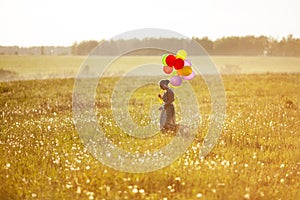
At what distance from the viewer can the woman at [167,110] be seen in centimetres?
1071

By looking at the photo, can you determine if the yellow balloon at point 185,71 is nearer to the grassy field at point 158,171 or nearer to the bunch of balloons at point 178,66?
the bunch of balloons at point 178,66

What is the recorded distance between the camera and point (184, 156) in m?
8.48

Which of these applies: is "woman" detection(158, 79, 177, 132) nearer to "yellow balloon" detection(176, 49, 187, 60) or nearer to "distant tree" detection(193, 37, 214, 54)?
"yellow balloon" detection(176, 49, 187, 60)

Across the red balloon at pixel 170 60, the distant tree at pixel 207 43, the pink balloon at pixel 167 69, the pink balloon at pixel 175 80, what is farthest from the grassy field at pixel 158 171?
the distant tree at pixel 207 43

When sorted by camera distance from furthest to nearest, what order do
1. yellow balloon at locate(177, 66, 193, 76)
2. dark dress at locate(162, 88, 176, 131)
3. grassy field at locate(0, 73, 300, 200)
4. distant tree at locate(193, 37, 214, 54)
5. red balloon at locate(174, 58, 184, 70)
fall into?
1. distant tree at locate(193, 37, 214, 54)
2. dark dress at locate(162, 88, 176, 131)
3. yellow balloon at locate(177, 66, 193, 76)
4. red balloon at locate(174, 58, 184, 70)
5. grassy field at locate(0, 73, 300, 200)

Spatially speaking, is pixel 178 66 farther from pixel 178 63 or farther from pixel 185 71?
pixel 185 71

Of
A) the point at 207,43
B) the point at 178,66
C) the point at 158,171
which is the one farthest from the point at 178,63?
the point at 207,43

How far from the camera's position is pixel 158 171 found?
7.41 metres

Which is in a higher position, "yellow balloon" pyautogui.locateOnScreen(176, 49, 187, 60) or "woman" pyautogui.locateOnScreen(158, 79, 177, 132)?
"yellow balloon" pyautogui.locateOnScreen(176, 49, 187, 60)

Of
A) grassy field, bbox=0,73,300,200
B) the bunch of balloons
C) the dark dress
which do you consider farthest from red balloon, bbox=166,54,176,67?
grassy field, bbox=0,73,300,200

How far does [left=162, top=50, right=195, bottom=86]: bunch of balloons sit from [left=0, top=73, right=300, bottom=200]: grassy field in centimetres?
152

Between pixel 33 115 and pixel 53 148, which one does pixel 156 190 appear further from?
pixel 33 115

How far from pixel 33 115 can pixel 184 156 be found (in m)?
7.43

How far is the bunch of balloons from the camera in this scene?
34.5 feet
